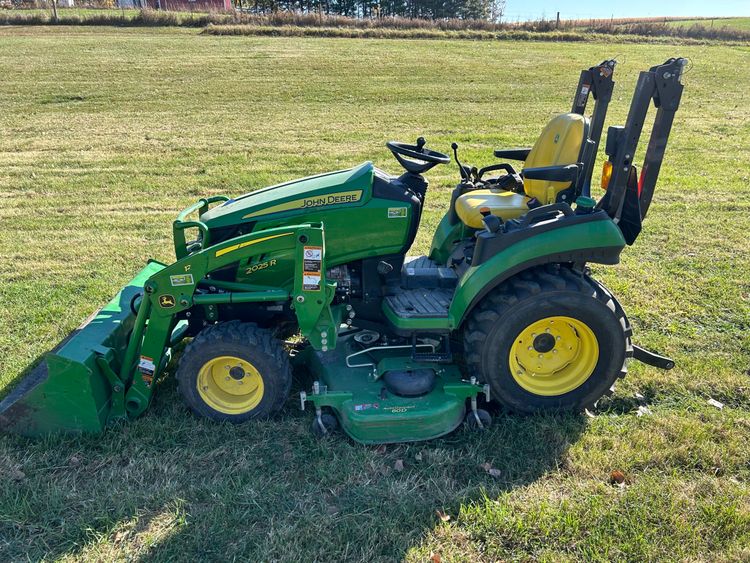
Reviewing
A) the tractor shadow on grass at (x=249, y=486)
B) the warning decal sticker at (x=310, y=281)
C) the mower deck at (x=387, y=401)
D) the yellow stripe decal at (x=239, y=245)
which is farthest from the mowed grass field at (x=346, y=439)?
the yellow stripe decal at (x=239, y=245)

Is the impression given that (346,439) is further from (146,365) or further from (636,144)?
(636,144)

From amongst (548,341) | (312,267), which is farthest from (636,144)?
(312,267)

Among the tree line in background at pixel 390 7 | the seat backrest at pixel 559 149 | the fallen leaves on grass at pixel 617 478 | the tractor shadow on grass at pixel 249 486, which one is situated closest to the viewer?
the tractor shadow on grass at pixel 249 486

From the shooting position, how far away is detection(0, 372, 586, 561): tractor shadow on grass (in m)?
2.89

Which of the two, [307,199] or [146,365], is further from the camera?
[307,199]

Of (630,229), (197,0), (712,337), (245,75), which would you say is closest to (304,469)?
(630,229)

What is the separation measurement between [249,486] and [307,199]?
1.67 m

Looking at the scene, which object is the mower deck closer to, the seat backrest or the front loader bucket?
the front loader bucket

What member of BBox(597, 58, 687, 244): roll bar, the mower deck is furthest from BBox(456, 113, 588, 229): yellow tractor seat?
the mower deck

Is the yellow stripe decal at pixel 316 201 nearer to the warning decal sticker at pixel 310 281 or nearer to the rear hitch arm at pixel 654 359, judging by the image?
the warning decal sticker at pixel 310 281

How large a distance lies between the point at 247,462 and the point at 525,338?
5.74 ft

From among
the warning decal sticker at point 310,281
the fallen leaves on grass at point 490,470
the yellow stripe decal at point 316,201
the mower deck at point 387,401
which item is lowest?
the fallen leaves on grass at point 490,470

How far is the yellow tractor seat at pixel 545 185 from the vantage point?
4.14 meters

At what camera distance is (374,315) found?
3924mm
